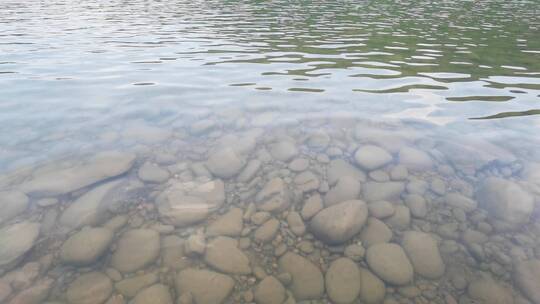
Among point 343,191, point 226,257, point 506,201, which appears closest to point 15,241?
point 226,257

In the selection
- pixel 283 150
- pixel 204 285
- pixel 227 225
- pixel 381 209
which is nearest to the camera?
pixel 204 285

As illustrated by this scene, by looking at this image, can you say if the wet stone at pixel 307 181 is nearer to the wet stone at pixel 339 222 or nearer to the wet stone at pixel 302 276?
the wet stone at pixel 339 222

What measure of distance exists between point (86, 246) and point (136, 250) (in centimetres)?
51

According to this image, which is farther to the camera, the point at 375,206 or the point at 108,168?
the point at 108,168

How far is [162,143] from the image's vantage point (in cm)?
561

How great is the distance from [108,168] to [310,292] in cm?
341

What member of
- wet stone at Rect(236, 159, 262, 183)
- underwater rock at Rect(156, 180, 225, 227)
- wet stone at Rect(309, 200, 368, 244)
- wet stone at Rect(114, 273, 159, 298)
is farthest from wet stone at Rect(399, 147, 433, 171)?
wet stone at Rect(114, 273, 159, 298)

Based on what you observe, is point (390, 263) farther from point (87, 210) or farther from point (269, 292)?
point (87, 210)

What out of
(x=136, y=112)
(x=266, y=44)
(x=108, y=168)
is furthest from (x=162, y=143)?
(x=266, y=44)

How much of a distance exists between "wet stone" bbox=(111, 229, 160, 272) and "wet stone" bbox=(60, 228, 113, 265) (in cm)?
16

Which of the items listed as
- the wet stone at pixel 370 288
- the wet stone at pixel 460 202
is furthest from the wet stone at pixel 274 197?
the wet stone at pixel 460 202

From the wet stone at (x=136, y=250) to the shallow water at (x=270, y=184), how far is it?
0.02 meters

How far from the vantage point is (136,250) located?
136 inches

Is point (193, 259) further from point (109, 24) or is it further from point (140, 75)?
point (109, 24)
